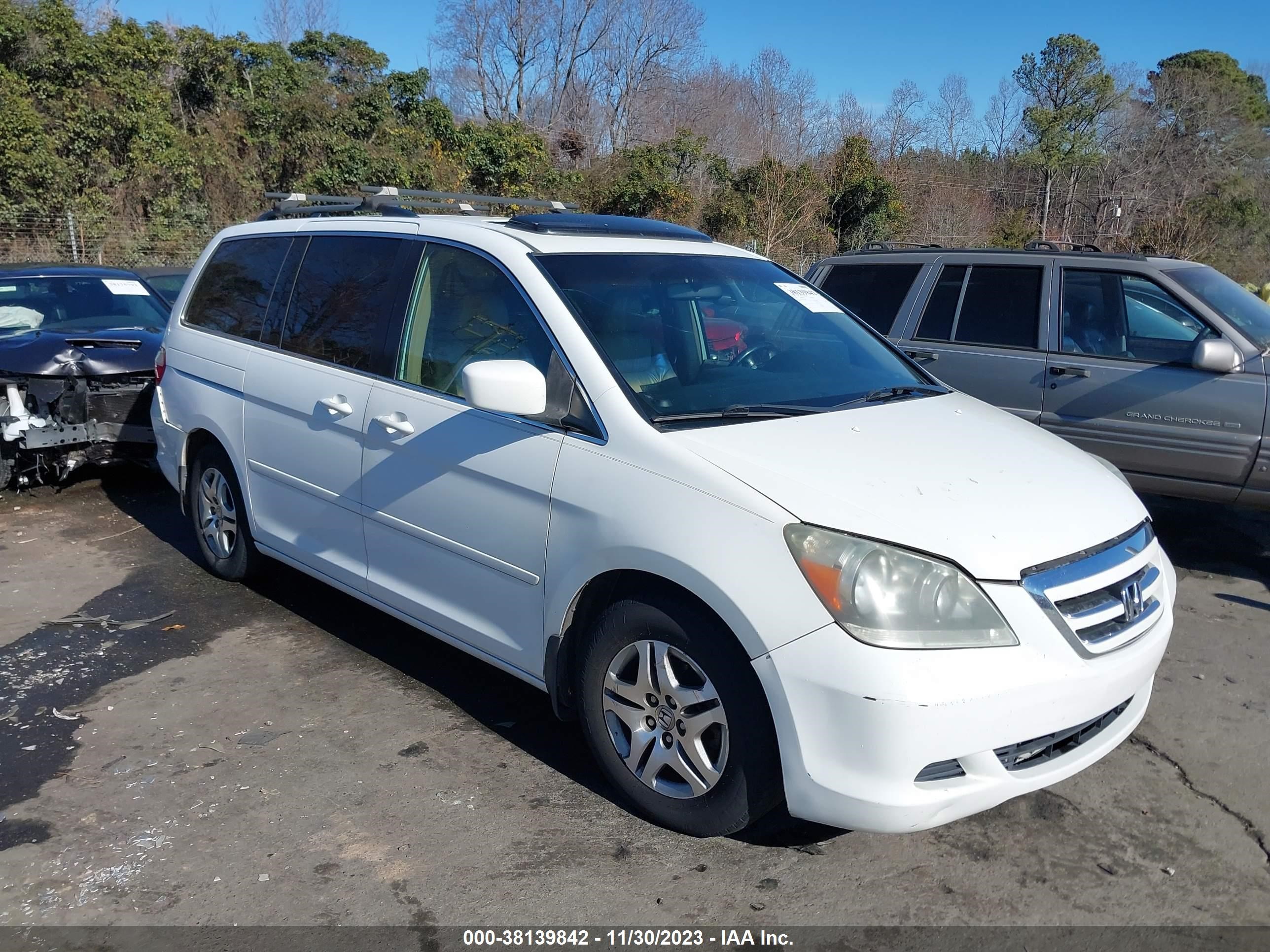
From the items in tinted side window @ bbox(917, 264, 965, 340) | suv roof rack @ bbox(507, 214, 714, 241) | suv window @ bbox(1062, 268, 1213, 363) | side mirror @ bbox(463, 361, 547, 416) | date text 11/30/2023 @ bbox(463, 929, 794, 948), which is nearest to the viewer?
date text 11/30/2023 @ bbox(463, 929, 794, 948)

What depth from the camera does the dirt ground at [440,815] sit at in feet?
9.43

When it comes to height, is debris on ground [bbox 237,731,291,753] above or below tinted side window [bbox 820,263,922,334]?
below

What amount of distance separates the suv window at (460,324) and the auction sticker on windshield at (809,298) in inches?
49.6

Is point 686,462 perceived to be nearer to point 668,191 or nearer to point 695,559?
point 695,559

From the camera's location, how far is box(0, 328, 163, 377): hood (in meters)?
6.70

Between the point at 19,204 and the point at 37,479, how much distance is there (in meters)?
15.8

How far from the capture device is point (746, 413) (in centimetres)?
336

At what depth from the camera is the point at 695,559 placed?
2.86m

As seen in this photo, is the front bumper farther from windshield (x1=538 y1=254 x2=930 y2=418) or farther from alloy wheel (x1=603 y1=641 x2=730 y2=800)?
windshield (x1=538 y1=254 x2=930 y2=418)

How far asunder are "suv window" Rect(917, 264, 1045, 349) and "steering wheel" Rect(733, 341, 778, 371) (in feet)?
10.8

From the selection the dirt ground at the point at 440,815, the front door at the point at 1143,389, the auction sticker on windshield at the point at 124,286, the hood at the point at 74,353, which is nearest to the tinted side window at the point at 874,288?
the front door at the point at 1143,389

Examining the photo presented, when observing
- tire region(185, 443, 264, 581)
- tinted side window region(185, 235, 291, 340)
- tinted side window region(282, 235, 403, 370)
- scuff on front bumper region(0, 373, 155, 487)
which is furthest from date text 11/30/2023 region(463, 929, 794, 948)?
scuff on front bumper region(0, 373, 155, 487)

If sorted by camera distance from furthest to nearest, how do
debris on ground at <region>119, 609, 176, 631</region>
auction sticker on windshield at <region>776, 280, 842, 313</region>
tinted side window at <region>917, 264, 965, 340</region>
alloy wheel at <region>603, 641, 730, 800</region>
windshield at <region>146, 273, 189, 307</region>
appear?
1. windshield at <region>146, 273, 189, 307</region>
2. tinted side window at <region>917, 264, 965, 340</region>
3. debris on ground at <region>119, 609, 176, 631</region>
4. auction sticker on windshield at <region>776, 280, 842, 313</region>
5. alloy wheel at <region>603, 641, 730, 800</region>

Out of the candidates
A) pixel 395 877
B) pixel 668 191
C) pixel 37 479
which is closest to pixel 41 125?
pixel 668 191
